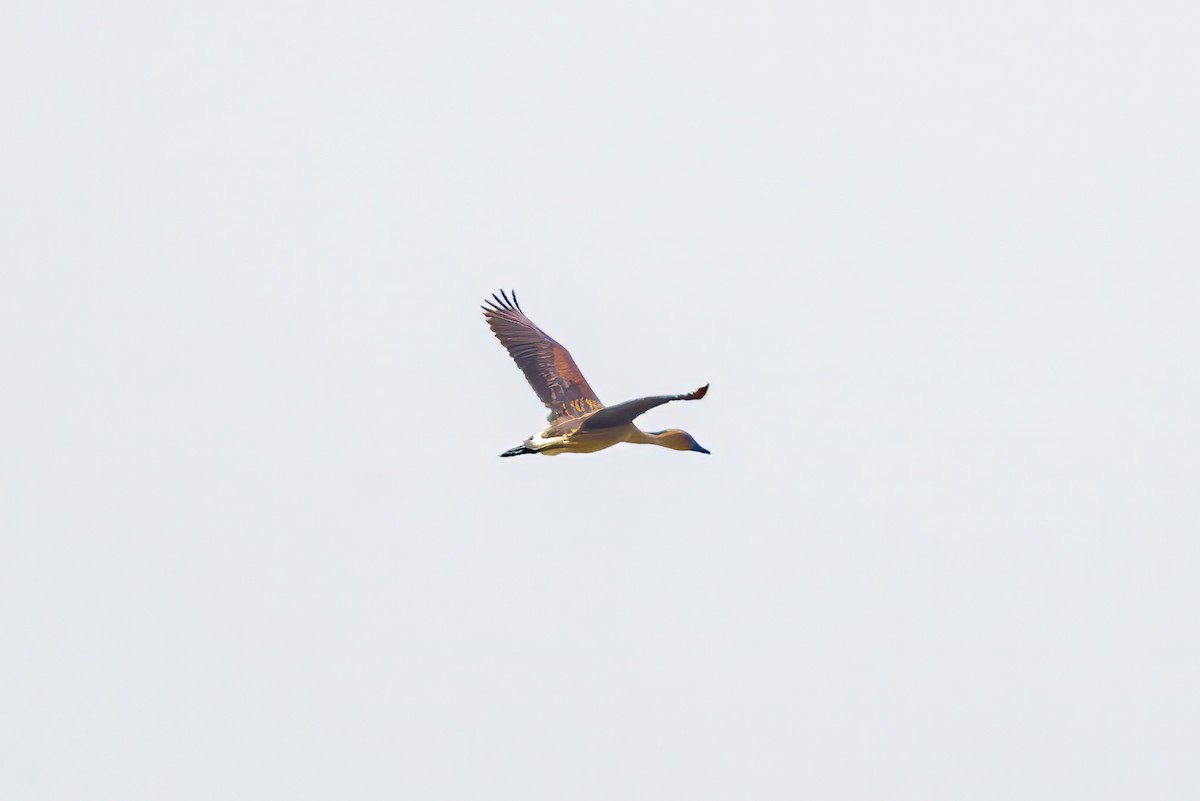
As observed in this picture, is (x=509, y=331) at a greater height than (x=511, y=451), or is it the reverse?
(x=509, y=331)

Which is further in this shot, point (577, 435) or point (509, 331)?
point (509, 331)

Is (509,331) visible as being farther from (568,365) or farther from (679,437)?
(679,437)

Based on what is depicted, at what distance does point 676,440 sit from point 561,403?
208cm

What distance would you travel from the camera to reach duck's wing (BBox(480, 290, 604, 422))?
105 feet

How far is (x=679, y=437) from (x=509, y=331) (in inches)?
148

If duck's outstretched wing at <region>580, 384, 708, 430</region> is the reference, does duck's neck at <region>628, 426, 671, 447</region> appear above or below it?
above

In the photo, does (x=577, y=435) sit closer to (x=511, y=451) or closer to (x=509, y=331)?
(x=511, y=451)

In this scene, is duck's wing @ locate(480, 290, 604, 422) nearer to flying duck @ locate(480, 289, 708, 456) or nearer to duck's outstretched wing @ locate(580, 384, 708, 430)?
flying duck @ locate(480, 289, 708, 456)

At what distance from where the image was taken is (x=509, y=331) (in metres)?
33.2

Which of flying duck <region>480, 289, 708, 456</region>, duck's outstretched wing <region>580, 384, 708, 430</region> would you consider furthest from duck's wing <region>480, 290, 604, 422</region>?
duck's outstretched wing <region>580, 384, 708, 430</region>

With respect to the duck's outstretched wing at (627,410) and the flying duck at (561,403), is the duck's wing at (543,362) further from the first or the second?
the duck's outstretched wing at (627,410)

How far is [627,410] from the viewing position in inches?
1113

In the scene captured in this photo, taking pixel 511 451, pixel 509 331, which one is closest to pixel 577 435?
pixel 511 451

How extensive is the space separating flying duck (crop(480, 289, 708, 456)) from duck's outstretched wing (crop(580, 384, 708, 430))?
1 centimetres
